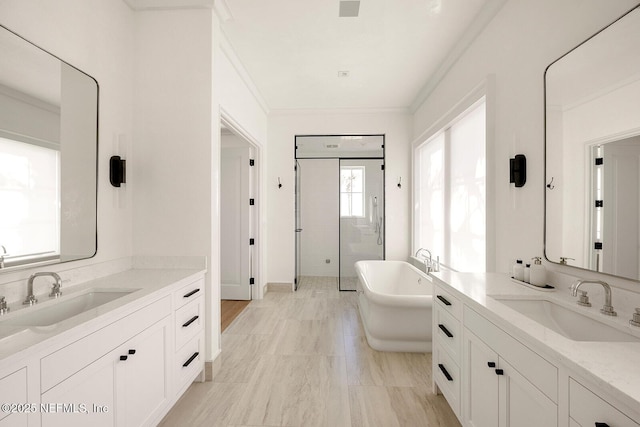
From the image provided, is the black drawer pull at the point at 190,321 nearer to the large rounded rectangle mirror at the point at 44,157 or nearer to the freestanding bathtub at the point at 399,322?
the large rounded rectangle mirror at the point at 44,157

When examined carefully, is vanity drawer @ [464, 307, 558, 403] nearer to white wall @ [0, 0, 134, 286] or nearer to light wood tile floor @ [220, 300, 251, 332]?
white wall @ [0, 0, 134, 286]

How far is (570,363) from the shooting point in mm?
797

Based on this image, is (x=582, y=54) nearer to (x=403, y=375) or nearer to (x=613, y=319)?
(x=613, y=319)

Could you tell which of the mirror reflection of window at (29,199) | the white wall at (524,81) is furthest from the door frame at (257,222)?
the white wall at (524,81)

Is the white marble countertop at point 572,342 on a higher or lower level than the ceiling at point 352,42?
lower

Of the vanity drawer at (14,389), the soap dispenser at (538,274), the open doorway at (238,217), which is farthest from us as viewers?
the open doorway at (238,217)

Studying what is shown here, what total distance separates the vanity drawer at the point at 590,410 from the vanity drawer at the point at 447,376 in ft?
2.70

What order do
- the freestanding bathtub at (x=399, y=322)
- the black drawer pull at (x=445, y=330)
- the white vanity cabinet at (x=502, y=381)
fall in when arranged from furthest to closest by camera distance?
1. the freestanding bathtub at (x=399, y=322)
2. the black drawer pull at (x=445, y=330)
3. the white vanity cabinet at (x=502, y=381)

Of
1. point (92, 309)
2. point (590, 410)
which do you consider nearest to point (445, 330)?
point (590, 410)

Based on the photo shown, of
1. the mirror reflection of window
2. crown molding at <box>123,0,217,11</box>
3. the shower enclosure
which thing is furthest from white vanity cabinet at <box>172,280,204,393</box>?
the shower enclosure

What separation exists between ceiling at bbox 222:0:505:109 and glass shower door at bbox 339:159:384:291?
52.3 inches

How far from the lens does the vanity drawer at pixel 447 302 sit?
1579mm

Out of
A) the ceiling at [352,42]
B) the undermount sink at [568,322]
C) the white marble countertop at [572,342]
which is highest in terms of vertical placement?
the ceiling at [352,42]

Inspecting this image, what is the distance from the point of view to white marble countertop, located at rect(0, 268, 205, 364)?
92 cm
